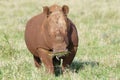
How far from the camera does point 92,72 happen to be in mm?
7055

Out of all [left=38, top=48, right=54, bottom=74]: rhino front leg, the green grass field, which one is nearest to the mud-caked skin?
[left=38, top=48, right=54, bottom=74]: rhino front leg

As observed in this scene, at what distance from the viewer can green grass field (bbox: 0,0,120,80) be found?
671cm

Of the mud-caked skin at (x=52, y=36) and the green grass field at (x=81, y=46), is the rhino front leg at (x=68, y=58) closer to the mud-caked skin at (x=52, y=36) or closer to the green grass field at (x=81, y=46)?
the mud-caked skin at (x=52, y=36)

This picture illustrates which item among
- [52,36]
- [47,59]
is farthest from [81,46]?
[52,36]

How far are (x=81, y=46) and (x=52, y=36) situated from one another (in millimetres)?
4375

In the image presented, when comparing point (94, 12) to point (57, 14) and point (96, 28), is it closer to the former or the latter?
point (96, 28)

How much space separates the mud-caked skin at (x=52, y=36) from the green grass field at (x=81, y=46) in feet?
0.81

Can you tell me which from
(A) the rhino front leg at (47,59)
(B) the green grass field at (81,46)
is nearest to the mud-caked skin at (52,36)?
(A) the rhino front leg at (47,59)

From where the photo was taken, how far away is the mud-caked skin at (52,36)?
6281mm

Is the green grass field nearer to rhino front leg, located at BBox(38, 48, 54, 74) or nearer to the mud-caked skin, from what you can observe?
rhino front leg, located at BBox(38, 48, 54, 74)

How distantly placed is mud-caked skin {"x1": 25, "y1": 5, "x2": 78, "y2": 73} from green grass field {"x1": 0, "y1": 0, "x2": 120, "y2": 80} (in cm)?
25

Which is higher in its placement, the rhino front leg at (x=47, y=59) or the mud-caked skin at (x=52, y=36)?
the mud-caked skin at (x=52, y=36)

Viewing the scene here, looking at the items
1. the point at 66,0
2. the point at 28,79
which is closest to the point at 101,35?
the point at 28,79

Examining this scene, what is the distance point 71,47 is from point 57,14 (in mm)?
626
